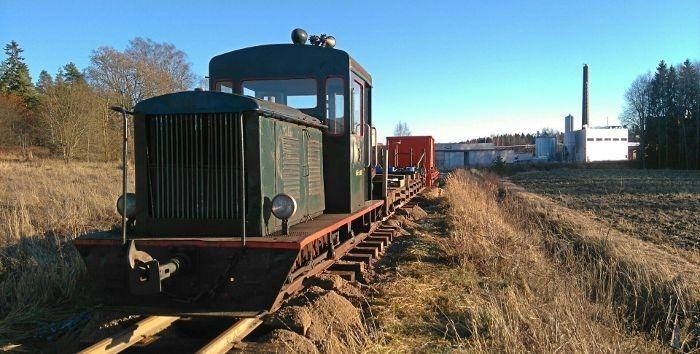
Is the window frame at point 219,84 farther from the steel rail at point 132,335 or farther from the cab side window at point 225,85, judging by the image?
the steel rail at point 132,335

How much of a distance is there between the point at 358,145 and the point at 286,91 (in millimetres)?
1327

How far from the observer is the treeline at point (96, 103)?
3080cm

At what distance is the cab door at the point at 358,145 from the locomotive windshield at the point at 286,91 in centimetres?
55

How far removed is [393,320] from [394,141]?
14263 mm

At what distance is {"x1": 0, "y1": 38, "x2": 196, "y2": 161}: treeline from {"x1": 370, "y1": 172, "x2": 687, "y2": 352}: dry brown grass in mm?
28040

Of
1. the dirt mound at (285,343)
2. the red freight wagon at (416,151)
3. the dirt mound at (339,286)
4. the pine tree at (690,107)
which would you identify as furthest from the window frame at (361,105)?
the pine tree at (690,107)

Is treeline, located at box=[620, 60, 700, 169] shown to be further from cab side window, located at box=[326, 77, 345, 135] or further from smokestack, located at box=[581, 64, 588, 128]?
cab side window, located at box=[326, 77, 345, 135]

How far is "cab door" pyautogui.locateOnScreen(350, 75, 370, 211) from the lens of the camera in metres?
6.77

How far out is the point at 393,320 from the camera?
183 inches

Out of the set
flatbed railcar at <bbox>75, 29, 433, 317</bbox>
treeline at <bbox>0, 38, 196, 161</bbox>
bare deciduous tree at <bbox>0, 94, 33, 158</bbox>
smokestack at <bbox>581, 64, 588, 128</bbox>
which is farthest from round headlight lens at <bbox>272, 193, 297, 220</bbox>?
smokestack at <bbox>581, 64, 588, 128</bbox>

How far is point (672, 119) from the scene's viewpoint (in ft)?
181

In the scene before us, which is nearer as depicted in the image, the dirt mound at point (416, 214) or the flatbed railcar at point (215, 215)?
the flatbed railcar at point (215, 215)

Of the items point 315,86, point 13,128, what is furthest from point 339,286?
point 13,128

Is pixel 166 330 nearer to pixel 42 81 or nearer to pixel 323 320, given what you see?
pixel 323 320
